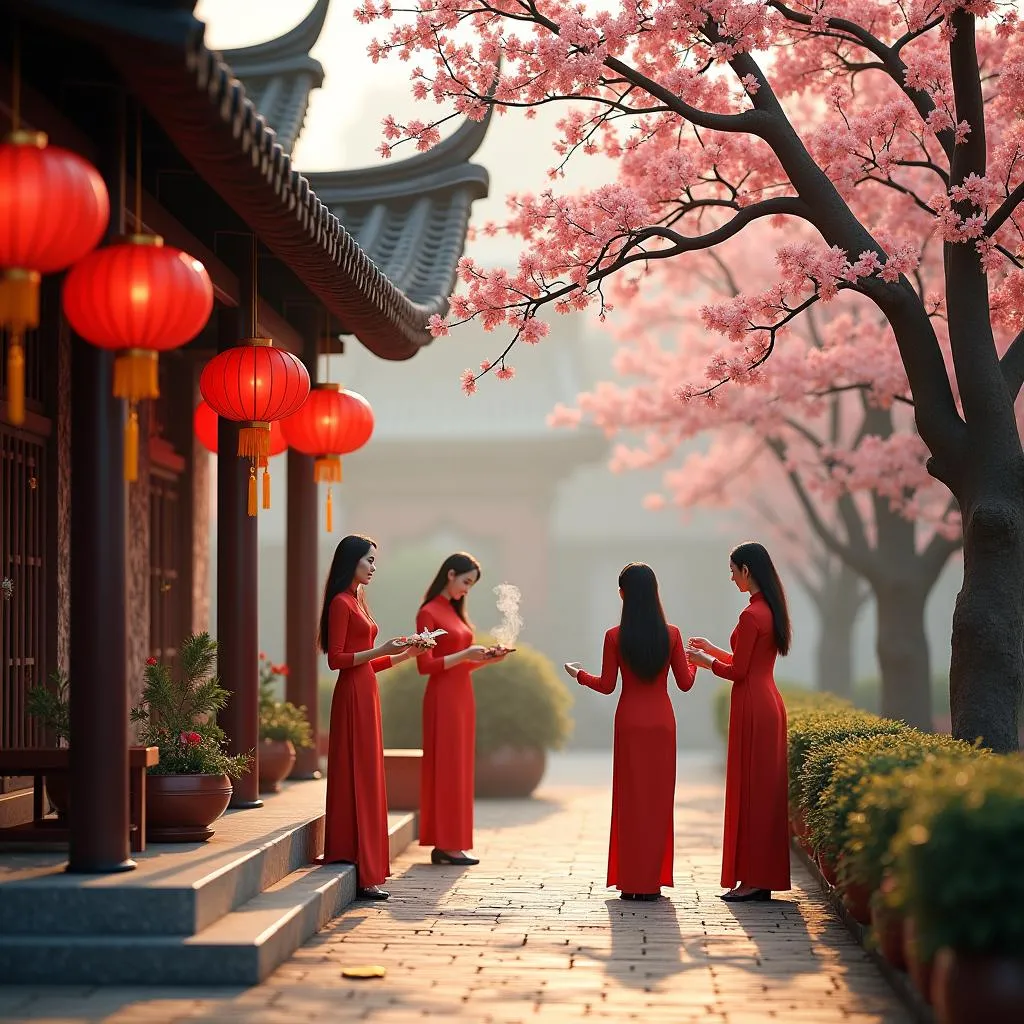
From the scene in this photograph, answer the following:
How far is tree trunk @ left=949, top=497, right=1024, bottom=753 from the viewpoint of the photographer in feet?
25.3

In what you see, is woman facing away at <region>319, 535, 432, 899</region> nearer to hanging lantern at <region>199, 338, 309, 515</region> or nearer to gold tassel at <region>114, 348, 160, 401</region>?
hanging lantern at <region>199, 338, 309, 515</region>

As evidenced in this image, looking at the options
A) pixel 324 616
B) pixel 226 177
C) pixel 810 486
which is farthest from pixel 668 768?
pixel 810 486

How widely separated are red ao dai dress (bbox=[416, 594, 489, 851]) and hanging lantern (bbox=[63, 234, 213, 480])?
348 cm

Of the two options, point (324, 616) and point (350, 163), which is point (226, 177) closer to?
point (324, 616)

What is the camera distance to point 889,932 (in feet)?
18.5

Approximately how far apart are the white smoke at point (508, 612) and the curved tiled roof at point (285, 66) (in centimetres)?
546

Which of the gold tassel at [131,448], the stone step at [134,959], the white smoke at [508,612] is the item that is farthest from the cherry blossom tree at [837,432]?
the stone step at [134,959]

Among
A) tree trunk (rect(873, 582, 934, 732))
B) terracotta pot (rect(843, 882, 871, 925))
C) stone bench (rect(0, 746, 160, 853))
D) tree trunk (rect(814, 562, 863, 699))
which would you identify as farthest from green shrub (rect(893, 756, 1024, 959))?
tree trunk (rect(814, 562, 863, 699))

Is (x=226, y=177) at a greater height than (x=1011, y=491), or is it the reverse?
(x=226, y=177)

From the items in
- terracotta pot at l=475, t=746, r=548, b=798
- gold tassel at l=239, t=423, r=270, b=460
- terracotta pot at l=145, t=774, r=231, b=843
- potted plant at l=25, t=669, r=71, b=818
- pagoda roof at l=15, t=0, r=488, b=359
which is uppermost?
pagoda roof at l=15, t=0, r=488, b=359

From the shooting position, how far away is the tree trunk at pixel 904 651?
1420 centimetres

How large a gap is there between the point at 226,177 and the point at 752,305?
136 inches

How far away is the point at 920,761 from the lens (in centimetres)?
622

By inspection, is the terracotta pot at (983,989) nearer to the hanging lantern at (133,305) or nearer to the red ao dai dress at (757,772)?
the hanging lantern at (133,305)
